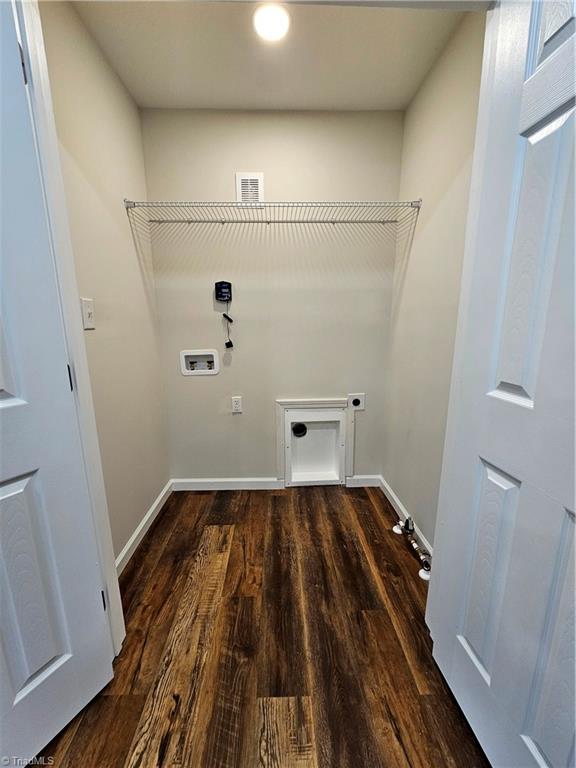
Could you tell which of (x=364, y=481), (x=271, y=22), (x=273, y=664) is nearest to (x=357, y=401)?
(x=364, y=481)

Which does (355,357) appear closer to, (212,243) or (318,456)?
(318,456)

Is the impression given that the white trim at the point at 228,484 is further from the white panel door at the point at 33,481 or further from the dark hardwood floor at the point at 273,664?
the white panel door at the point at 33,481

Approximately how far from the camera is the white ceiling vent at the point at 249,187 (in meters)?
1.87

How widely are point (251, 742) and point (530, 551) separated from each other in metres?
1.00

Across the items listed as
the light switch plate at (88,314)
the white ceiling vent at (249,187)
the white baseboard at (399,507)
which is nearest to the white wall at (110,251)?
the light switch plate at (88,314)

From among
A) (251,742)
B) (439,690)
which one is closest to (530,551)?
(439,690)

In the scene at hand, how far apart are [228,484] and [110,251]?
5.72 ft

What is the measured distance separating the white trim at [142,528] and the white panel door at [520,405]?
61.8 inches

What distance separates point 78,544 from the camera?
0.93 meters

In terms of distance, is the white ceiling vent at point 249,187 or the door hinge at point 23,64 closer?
the door hinge at point 23,64

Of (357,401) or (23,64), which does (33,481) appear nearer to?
(23,64)

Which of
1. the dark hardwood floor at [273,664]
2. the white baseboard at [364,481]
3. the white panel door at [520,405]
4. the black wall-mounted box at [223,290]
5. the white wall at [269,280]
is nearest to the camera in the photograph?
the white panel door at [520,405]

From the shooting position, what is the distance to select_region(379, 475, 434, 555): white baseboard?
161 cm

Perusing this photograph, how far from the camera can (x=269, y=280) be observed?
202 cm
